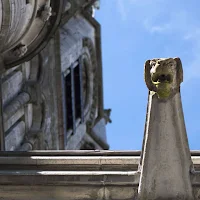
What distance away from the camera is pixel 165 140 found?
26.2 feet

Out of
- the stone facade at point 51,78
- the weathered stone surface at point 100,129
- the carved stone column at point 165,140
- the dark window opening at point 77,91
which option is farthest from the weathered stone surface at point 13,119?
the weathered stone surface at point 100,129

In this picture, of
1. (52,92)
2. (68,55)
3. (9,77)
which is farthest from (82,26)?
(9,77)

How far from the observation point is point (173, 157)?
7.91 m

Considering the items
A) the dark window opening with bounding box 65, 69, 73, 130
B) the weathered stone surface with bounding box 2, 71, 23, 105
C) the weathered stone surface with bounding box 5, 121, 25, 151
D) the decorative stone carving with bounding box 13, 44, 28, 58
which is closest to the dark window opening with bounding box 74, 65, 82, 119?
the dark window opening with bounding box 65, 69, 73, 130

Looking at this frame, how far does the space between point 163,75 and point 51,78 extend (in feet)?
77.1

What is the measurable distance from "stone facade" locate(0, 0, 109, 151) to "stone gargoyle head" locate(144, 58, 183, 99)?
9.46 meters

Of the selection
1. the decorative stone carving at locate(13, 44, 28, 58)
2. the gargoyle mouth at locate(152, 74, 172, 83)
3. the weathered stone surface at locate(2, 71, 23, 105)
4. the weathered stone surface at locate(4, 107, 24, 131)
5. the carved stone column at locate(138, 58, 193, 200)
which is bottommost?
the carved stone column at locate(138, 58, 193, 200)

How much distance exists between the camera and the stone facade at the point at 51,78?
65.3 feet

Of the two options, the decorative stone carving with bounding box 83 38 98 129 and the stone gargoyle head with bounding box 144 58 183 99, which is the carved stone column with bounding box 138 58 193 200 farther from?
the decorative stone carving with bounding box 83 38 98 129

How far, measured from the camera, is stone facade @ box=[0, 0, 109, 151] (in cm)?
1991

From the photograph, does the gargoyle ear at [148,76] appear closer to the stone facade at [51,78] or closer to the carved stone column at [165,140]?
the carved stone column at [165,140]

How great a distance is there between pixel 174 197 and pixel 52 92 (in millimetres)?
23825

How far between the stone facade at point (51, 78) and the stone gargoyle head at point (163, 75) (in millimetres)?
9463

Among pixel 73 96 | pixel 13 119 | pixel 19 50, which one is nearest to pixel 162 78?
pixel 19 50
